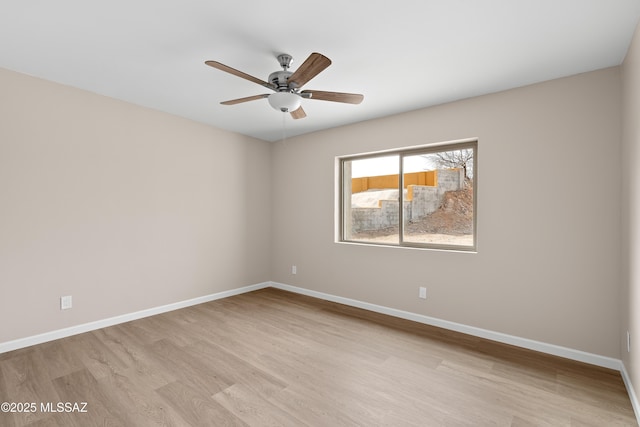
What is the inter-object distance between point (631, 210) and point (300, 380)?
8.47 ft

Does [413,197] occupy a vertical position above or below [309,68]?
below

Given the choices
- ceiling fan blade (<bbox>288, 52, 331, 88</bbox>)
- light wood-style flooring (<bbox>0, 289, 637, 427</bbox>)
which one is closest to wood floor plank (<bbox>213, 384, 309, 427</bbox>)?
light wood-style flooring (<bbox>0, 289, 637, 427</bbox>)

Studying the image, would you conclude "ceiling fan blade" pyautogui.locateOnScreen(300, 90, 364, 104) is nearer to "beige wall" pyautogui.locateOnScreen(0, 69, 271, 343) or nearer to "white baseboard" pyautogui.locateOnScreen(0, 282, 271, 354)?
"beige wall" pyautogui.locateOnScreen(0, 69, 271, 343)

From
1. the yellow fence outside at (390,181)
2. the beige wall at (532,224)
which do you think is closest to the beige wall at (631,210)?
the beige wall at (532,224)

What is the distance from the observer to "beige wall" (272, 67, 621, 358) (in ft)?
7.93

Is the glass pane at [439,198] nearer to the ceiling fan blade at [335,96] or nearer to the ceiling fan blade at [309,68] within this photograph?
the ceiling fan blade at [335,96]

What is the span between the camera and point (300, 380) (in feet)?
7.19

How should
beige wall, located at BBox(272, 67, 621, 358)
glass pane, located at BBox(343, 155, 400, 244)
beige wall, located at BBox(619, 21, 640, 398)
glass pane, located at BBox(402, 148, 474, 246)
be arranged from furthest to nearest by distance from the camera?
1. glass pane, located at BBox(343, 155, 400, 244)
2. glass pane, located at BBox(402, 148, 474, 246)
3. beige wall, located at BBox(272, 67, 621, 358)
4. beige wall, located at BBox(619, 21, 640, 398)

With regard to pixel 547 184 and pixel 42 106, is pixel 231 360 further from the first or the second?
pixel 547 184

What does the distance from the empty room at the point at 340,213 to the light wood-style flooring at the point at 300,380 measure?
0.07ft

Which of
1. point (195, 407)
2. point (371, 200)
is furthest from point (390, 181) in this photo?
point (195, 407)

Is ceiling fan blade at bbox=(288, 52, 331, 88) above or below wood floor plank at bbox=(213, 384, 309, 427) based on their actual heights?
above

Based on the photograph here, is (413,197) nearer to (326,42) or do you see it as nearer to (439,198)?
(439,198)

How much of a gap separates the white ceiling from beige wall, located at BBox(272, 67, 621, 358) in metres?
0.27
